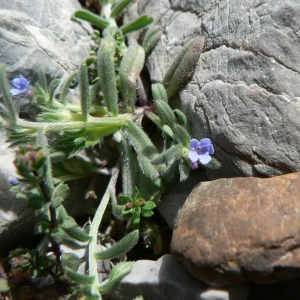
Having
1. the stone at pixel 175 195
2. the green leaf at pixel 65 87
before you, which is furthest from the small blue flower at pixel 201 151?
the green leaf at pixel 65 87

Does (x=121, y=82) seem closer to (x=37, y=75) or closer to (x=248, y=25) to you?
(x=37, y=75)

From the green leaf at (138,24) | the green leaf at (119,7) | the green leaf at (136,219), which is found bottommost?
the green leaf at (136,219)

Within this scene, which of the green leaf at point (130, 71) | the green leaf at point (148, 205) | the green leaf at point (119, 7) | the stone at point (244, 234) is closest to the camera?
the stone at point (244, 234)

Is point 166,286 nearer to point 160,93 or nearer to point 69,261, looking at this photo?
point 69,261

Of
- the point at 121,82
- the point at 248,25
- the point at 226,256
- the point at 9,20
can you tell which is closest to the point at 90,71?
the point at 121,82

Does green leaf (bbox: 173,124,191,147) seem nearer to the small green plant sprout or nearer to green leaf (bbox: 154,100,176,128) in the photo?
green leaf (bbox: 154,100,176,128)

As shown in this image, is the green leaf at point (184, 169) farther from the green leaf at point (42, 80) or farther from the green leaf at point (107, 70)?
the green leaf at point (42, 80)
